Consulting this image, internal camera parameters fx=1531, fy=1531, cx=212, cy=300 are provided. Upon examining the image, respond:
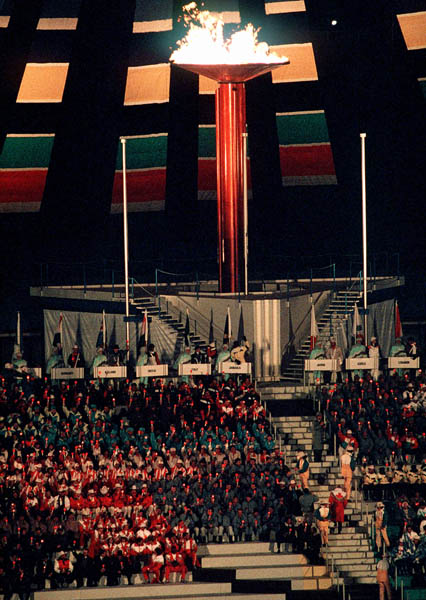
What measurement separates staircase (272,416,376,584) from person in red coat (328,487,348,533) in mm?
256

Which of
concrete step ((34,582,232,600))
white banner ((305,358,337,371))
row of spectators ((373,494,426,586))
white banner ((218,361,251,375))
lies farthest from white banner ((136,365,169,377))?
concrete step ((34,582,232,600))

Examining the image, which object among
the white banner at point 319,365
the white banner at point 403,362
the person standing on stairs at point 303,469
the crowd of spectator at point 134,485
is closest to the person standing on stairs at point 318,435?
the crowd of spectator at point 134,485

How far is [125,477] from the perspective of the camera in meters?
42.2

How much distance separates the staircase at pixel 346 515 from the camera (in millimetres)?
41156

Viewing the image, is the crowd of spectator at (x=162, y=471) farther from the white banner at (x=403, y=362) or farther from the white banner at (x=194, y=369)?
the white banner at (x=403, y=362)

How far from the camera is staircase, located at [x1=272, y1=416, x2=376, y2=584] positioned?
41156 mm

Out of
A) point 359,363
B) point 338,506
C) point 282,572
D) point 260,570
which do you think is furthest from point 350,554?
point 359,363

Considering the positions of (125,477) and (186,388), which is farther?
(186,388)

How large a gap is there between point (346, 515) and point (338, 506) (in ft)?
3.07

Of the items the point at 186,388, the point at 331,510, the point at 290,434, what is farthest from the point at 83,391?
the point at 331,510

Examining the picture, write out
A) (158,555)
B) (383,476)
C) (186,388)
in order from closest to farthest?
1. (158,555)
2. (383,476)
3. (186,388)

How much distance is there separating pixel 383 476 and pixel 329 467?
175cm

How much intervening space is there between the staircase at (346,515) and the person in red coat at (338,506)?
256 millimetres

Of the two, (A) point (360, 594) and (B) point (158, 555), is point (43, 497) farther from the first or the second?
(A) point (360, 594)
